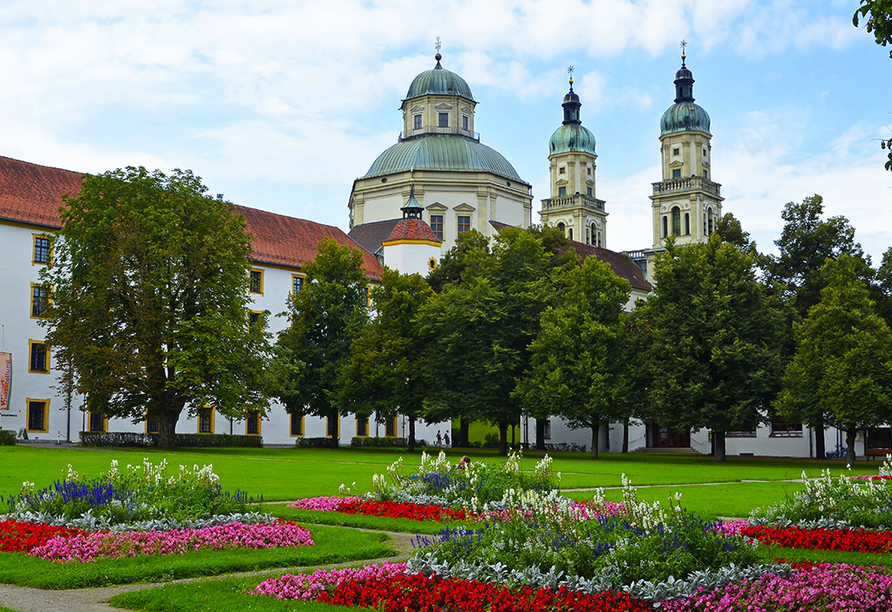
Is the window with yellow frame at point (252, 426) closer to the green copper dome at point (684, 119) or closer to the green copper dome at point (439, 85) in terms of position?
the green copper dome at point (439, 85)

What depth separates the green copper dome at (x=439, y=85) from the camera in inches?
3676

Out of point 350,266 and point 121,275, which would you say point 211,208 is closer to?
point 121,275

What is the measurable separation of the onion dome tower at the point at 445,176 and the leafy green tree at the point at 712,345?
35.8 m

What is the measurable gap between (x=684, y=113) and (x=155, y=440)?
9575cm

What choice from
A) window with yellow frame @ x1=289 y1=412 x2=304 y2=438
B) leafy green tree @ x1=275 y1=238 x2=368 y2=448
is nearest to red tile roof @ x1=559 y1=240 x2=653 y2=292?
window with yellow frame @ x1=289 y1=412 x2=304 y2=438

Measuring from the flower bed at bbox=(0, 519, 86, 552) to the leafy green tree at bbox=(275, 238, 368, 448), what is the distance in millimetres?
40809

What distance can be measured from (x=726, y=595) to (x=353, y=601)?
3454 mm

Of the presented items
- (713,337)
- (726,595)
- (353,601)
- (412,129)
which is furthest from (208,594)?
(412,129)

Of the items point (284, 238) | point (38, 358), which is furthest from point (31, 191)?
point (284, 238)

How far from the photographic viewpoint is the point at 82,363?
144ft

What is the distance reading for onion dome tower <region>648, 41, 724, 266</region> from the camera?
127 metres

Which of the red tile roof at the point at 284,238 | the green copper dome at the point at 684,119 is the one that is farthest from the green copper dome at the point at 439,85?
the green copper dome at the point at 684,119

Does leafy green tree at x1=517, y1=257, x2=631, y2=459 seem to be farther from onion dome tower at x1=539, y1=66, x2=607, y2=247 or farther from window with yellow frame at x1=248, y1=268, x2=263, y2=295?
onion dome tower at x1=539, y1=66, x2=607, y2=247

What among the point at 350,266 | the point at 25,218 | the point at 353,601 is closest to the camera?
the point at 353,601
